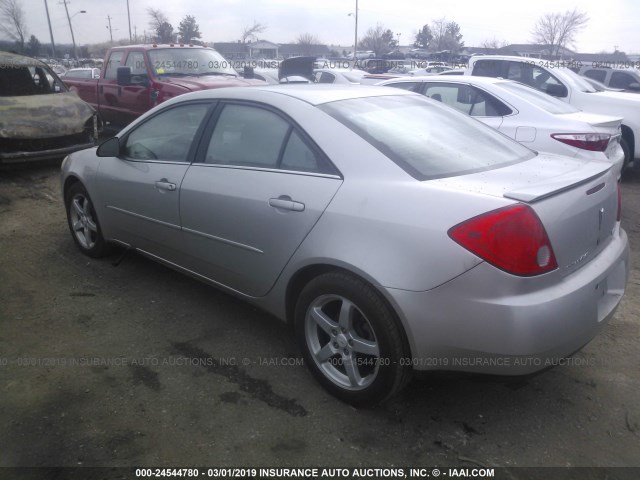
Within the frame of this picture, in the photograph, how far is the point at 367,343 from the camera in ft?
8.36

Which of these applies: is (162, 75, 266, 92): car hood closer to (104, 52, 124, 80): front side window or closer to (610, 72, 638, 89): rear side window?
(104, 52, 124, 80): front side window

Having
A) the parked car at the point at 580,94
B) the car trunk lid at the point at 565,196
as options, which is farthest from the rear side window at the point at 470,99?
the car trunk lid at the point at 565,196

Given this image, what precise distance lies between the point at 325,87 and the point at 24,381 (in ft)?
8.21

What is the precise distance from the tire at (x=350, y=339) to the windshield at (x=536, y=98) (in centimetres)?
434

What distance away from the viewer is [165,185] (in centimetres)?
355

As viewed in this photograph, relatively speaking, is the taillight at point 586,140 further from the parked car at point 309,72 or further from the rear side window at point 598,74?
the parked car at point 309,72

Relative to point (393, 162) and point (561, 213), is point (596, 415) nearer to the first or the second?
point (561, 213)

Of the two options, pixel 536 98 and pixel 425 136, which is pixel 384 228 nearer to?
pixel 425 136

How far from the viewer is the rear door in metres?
2.75

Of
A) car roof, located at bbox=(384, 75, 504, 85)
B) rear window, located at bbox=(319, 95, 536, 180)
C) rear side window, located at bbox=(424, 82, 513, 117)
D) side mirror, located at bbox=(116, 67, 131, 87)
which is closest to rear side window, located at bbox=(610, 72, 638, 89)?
car roof, located at bbox=(384, 75, 504, 85)

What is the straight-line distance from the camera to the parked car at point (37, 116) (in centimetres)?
721

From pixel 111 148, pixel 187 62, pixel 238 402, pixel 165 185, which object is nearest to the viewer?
pixel 238 402

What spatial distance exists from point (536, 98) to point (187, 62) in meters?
5.92

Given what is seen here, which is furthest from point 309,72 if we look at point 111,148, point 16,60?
point 111,148
